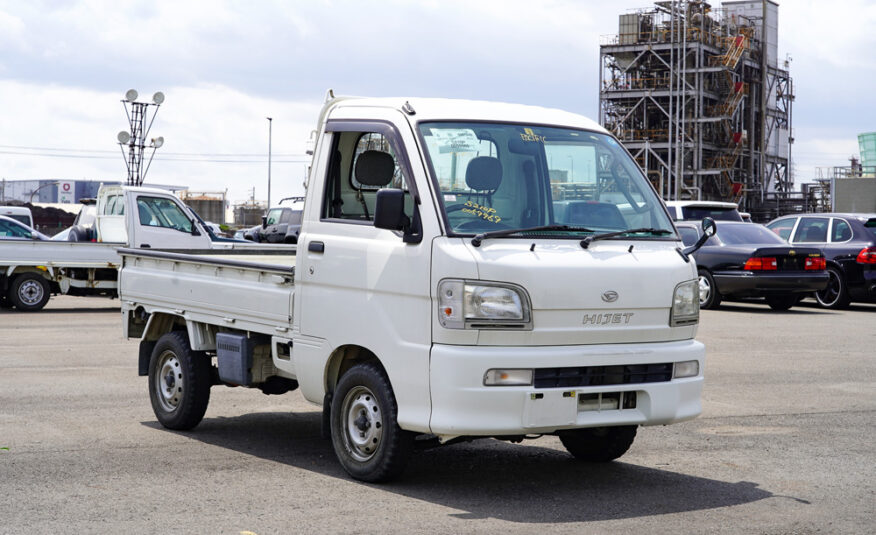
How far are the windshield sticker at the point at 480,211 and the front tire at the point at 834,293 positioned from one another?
1661 centimetres

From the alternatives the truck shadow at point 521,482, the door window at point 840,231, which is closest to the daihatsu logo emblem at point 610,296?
the truck shadow at point 521,482

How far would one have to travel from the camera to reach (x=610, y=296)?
Result: 6316 mm

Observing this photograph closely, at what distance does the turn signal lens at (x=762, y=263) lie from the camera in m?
20.6

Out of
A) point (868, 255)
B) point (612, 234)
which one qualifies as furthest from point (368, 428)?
point (868, 255)

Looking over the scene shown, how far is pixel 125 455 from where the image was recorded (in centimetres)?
752

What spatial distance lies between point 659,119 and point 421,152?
251ft

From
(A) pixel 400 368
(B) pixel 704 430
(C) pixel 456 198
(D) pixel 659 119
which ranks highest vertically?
(D) pixel 659 119

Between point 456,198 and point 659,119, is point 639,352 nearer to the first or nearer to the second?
point 456,198

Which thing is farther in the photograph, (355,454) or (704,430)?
(704,430)

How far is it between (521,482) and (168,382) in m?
3.20

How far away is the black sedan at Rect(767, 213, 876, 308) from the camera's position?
2127 centimetres

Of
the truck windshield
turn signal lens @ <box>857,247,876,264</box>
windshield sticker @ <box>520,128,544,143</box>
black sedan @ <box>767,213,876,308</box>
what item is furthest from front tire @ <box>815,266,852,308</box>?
windshield sticker @ <box>520,128,544,143</box>

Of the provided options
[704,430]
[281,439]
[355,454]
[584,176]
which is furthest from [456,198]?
[704,430]

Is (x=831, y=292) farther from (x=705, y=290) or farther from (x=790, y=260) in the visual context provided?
(x=705, y=290)
